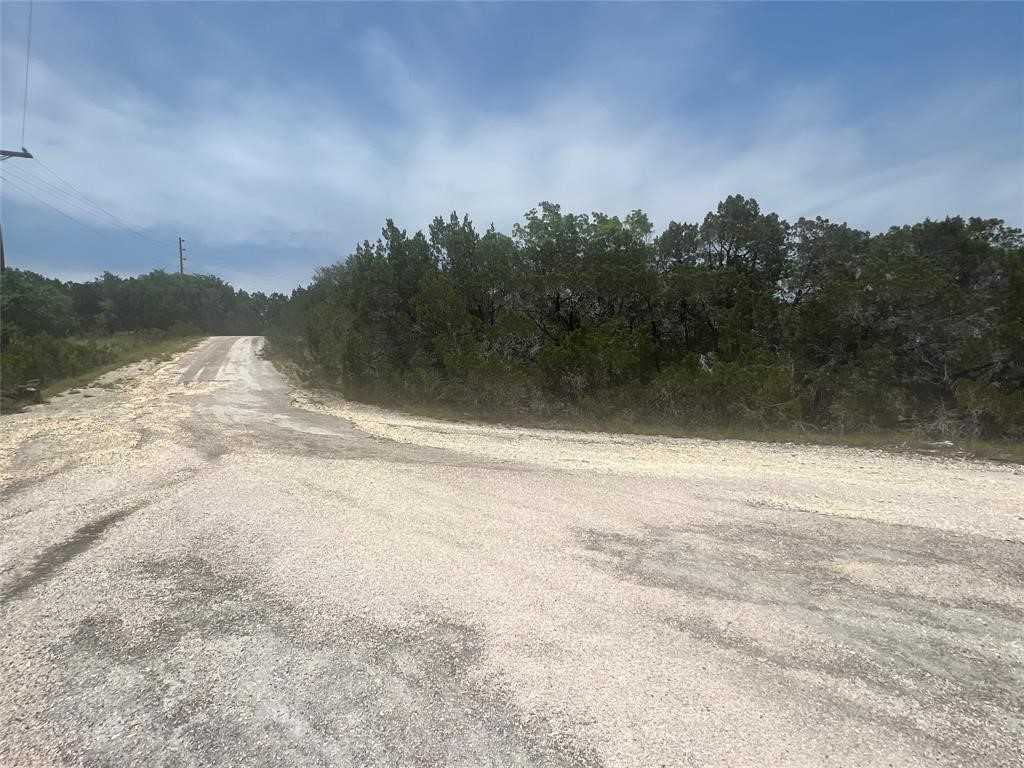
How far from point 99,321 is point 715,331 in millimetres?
62012

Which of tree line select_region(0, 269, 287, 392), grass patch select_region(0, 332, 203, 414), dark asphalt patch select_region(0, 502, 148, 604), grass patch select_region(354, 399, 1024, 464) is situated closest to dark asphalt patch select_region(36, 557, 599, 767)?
dark asphalt patch select_region(0, 502, 148, 604)

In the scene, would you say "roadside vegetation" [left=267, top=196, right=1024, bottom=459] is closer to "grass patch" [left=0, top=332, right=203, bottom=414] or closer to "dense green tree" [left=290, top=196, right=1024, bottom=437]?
"dense green tree" [left=290, top=196, right=1024, bottom=437]

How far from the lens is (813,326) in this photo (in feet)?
36.5

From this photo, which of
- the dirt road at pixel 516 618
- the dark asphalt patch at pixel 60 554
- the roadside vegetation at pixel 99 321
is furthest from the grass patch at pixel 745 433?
the roadside vegetation at pixel 99 321

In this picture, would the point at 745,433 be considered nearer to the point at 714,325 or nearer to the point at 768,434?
the point at 768,434

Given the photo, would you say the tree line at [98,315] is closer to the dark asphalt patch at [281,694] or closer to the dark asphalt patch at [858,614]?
the dark asphalt patch at [281,694]

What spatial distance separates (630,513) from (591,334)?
7375mm

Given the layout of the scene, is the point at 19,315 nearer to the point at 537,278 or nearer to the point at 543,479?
the point at 537,278

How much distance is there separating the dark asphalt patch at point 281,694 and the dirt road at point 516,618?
0.05 ft

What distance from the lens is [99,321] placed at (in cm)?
5447

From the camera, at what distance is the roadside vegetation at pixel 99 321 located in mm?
18000

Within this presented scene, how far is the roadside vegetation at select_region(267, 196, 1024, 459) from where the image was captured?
31.7 feet

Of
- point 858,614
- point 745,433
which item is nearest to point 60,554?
point 858,614

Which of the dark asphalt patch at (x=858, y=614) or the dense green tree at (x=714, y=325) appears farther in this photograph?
the dense green tree at (x=714, y=325)
